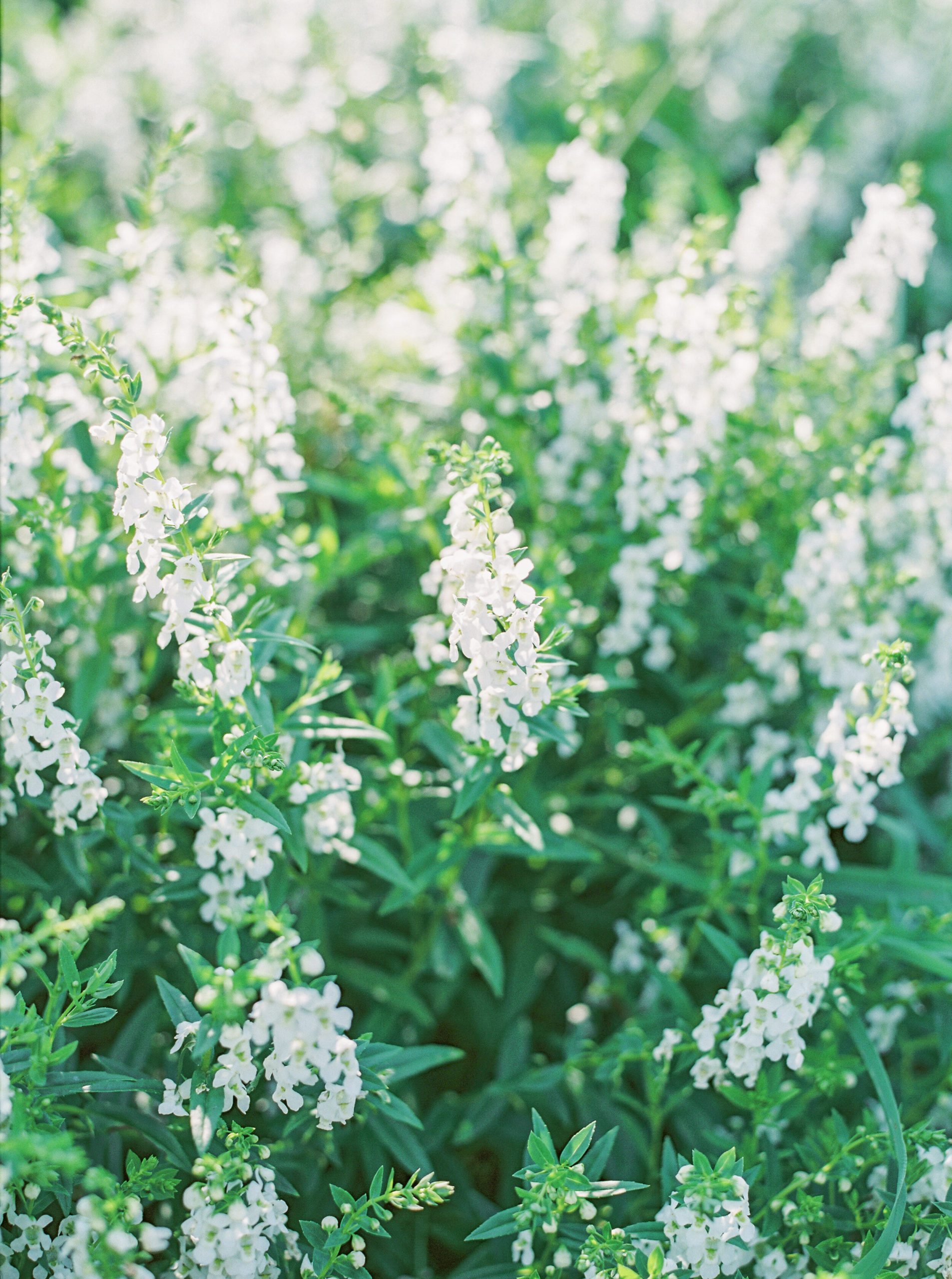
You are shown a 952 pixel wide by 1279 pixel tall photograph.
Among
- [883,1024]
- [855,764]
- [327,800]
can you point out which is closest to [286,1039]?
[327,800]

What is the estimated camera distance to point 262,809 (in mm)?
2064

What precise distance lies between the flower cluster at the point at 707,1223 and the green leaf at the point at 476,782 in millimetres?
844

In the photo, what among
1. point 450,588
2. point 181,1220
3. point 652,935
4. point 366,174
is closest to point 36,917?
point 181,1220

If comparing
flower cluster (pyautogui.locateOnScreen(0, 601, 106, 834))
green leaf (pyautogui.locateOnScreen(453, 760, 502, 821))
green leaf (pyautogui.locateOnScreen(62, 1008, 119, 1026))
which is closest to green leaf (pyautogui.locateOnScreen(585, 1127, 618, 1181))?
green leaf (pyautogui.locateOnScreen(453, 760, 502, 821))

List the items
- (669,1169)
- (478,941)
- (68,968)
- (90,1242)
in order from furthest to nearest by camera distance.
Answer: (478,941), (669,1169), (68,968), (90,1242)

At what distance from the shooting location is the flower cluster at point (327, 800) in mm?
2223

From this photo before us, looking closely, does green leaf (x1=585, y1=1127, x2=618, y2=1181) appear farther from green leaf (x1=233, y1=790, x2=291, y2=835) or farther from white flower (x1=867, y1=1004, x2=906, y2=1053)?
green leaf (x1=233, y1=790, x2=291, y2=835)

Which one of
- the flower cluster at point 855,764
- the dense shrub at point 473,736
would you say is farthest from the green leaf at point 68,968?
the flower cluster at point 855,764

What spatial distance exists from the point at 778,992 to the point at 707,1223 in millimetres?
439

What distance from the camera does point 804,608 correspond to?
292 centimetres

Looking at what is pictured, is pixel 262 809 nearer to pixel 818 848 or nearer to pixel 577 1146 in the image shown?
pixel 577 1146

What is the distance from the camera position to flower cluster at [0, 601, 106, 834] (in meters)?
2.04

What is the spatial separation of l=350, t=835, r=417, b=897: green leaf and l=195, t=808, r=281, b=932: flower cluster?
22 centimetres

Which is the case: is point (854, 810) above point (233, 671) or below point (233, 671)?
below
